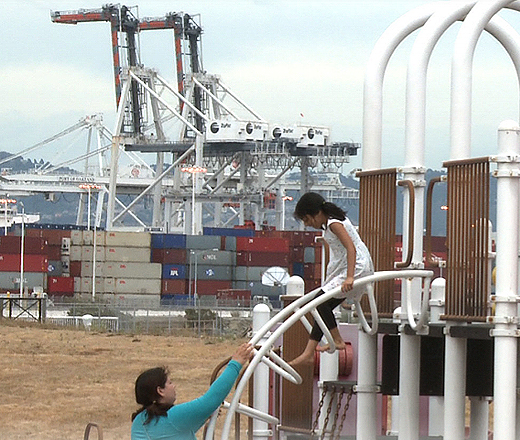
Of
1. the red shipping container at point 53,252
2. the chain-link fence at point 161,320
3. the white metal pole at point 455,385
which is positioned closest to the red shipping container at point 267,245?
the chain-link fence at point 161,320

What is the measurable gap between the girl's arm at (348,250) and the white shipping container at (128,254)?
8084cm

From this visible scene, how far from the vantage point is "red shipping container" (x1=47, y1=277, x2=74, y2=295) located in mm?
89188

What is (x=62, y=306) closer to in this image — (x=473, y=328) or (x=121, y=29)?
(x=121, y=29)

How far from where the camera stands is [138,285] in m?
88.3

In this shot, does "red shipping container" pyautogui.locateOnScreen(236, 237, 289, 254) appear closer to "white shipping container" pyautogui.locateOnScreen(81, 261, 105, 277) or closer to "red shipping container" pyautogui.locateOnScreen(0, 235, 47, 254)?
"white shipping container" pyautogui.locateOnScreen(81, 261, 105, 277)

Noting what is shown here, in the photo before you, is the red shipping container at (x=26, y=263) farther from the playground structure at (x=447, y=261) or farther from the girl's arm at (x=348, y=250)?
the girl's arm at (x=348, y=250)

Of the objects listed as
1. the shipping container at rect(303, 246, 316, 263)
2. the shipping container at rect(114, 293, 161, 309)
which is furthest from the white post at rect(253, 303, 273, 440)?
the shipping container at rect(303, 246, 316, 263)

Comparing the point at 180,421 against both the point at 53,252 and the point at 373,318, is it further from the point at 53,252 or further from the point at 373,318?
the point at 53,252

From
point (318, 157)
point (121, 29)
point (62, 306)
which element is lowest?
point (62, 306)

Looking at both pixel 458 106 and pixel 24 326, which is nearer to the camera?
pixel 458 106

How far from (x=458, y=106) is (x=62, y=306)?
70.5 m

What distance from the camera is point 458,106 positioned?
910 centimetres

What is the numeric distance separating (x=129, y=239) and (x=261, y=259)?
899 cm

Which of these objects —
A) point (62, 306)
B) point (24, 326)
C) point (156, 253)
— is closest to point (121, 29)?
point (156, 253)
